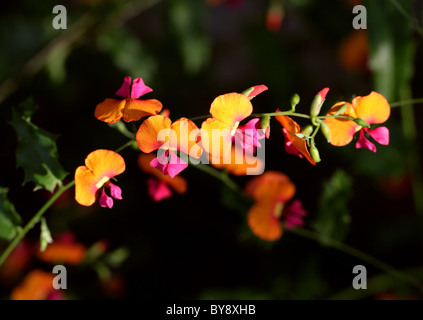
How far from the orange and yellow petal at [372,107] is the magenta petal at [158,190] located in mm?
370

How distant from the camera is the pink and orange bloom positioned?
975 mm

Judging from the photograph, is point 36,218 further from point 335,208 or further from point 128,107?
point 335,208

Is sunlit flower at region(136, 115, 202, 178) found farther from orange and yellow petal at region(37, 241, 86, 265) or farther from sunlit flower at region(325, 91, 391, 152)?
orange and yellow petal at region(37, 241, 86, 265)

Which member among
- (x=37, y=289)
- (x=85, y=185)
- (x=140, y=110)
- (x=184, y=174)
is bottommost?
(x=37, y=289)

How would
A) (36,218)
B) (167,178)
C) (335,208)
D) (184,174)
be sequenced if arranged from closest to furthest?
1. (36,218)
2. (167,178)
3. (335,208)
4. (184,174)

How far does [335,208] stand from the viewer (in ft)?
3.65

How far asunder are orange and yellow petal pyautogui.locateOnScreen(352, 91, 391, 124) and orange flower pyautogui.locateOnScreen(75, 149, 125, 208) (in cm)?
37

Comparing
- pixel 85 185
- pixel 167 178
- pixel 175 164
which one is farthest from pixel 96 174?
pixel 167 178

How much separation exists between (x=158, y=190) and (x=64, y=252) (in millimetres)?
459

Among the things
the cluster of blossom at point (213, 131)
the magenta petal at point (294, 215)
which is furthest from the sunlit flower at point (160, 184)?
the magenta petal at point (294, 215)

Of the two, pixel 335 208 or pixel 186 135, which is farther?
pixel 335 208

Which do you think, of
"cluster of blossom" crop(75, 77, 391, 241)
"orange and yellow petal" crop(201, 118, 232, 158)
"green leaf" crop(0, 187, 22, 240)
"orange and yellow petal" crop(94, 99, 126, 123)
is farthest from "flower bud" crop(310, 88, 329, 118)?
"green leaf" crop(0, 187, 22, 240)

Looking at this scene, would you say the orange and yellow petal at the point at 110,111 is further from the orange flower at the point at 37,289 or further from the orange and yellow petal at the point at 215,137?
the orange flower at the point at 37,289

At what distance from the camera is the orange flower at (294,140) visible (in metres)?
0.66
